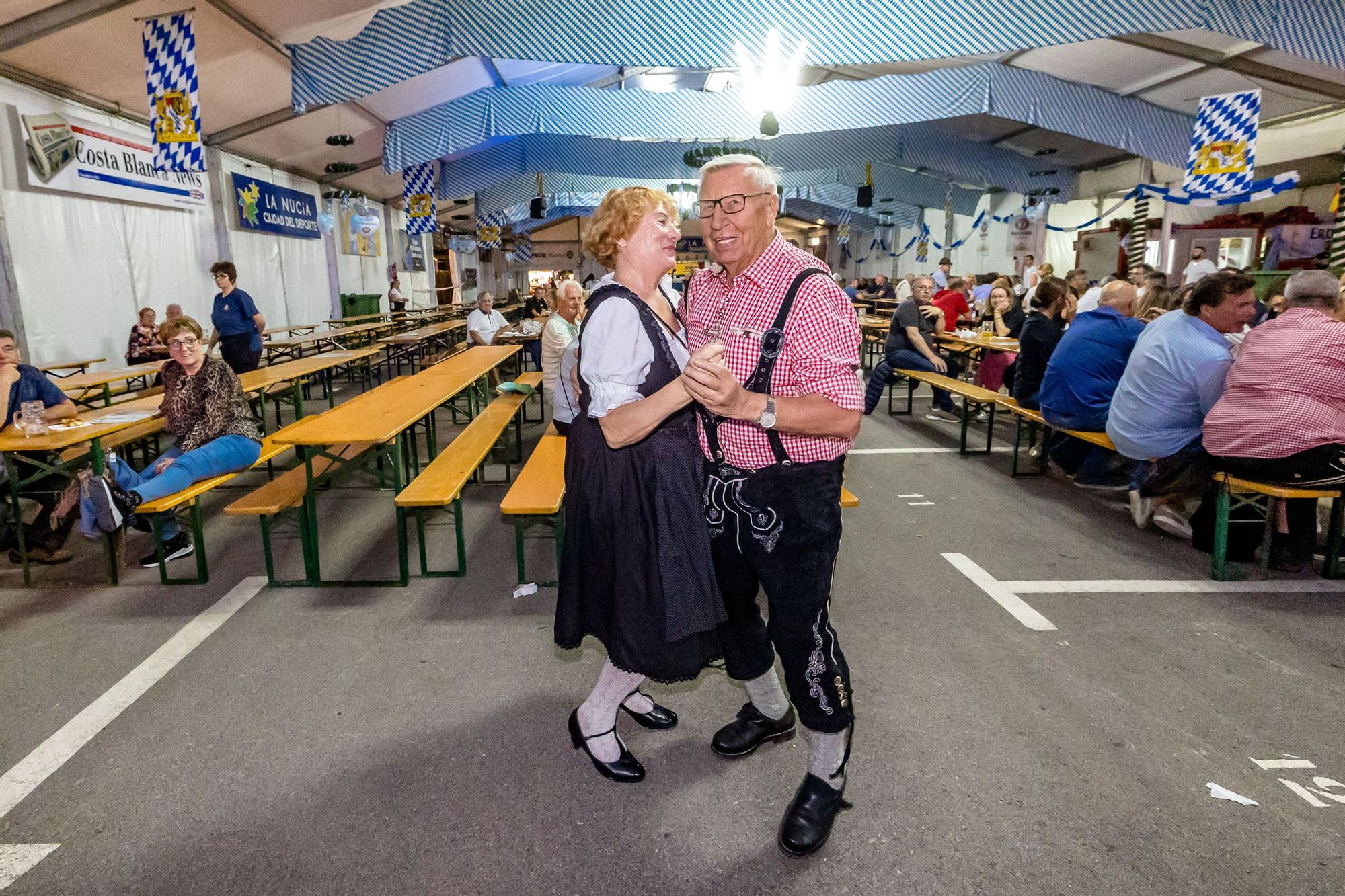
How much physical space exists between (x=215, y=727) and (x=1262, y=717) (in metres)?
3.47

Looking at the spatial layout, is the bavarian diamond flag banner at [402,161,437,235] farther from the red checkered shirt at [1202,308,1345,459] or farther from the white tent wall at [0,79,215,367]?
the red checkered shirt at [1202,308,1345,459]

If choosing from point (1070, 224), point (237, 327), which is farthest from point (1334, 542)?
point (1070, 224)

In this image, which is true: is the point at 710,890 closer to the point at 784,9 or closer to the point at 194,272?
the point at 784,9

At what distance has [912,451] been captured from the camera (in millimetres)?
6551

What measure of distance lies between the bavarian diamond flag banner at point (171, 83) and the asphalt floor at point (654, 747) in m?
4.81

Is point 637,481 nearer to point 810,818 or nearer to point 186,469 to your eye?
point 810,818

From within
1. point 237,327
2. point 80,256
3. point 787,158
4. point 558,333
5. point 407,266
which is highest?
point 787,158

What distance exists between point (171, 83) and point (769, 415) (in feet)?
26.1

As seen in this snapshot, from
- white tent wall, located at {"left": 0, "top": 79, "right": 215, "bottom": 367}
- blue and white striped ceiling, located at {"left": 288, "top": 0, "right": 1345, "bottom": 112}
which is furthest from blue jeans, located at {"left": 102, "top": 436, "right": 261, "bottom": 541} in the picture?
white tent wall, located at {"left": 0, "top": 79, "right": 215, "bottom": 367}

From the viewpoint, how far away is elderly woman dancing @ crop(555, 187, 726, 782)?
1712 millimetres

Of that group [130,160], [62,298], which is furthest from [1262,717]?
[130,160]

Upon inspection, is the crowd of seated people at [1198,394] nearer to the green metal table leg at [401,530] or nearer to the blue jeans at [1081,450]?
the blue jeans at [1081,450]

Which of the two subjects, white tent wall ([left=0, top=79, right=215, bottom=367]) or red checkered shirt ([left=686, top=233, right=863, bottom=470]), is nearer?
red checkered shirt ([left=686, top=233, right=863, bottom=470])

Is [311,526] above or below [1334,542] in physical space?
above
